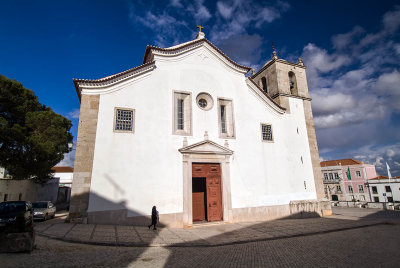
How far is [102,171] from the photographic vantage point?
1066cm

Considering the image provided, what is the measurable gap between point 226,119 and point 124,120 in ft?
21.0

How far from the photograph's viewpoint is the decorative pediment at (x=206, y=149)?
12.5m

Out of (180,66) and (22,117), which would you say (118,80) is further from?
(22,117)

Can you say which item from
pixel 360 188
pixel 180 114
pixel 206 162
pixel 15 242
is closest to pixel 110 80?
pixel 180 114

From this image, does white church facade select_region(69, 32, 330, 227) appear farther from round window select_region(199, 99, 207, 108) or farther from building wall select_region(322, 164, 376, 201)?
building wall select_region(322, 164, 376, 201)

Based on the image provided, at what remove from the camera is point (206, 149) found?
13016 mm

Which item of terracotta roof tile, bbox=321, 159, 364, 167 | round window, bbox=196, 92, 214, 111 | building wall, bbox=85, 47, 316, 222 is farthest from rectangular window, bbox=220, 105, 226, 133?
terracotta roof tile, bbox=321, 159, 364, 167

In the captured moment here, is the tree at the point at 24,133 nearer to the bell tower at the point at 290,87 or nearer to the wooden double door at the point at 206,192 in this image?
the wooden double door at the point at 206,192

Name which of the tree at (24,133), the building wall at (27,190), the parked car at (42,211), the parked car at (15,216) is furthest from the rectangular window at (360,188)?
the parked car at (15,216)

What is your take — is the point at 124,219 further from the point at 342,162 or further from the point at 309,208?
the point at 342,162

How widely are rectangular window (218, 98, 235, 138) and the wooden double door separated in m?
2.23

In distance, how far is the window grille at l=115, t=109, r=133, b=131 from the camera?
11.7 m

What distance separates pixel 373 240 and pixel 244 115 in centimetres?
904

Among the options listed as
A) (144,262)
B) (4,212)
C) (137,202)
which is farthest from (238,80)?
(4,212)
